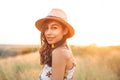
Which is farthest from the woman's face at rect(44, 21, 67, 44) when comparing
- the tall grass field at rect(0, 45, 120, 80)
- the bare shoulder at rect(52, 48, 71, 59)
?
the tall grass field at rect(0, 45, 120, 80)

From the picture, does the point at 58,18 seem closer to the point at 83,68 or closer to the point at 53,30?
the point at 53,30

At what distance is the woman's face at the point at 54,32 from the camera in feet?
14.2

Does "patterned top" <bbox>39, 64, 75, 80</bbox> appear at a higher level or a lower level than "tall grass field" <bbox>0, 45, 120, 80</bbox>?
higher

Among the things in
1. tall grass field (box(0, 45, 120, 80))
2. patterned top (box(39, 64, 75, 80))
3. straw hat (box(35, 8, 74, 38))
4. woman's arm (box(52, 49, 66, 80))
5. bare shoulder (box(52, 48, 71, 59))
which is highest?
straw hat (box(35, 8, 74, 38))

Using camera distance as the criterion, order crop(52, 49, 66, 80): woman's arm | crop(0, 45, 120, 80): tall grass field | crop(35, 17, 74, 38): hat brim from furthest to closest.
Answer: crop(0, 45, 120, 80): tall grass field < crop(35, 17, 74, 38): hat brim < crop(52, 49, 66, 80): woman's arm

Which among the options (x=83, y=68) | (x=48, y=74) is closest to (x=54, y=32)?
(x=48, y=74)

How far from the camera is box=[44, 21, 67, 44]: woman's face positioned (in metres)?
4.34

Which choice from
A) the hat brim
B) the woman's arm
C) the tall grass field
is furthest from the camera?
the tall grass field

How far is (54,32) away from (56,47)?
0.57 feet

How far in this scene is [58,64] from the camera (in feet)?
13.5

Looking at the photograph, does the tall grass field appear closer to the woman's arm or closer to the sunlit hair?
the sunlit hair

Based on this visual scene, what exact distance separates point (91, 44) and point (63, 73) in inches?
553

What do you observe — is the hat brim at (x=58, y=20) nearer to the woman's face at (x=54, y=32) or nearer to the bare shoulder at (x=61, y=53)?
the woman's face at (x=54, y=32)

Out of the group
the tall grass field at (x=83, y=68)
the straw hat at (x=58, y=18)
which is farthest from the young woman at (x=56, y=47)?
the tall grass field at (x=83, y=68)
